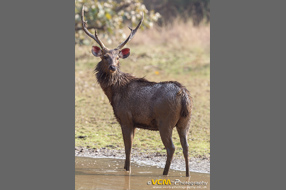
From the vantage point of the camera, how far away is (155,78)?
60.1ft

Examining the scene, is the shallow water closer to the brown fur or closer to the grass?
the brown fur

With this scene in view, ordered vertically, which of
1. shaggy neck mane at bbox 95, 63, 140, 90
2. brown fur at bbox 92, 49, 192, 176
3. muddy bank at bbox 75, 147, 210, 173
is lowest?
muddy bank at bbox 75, 147, 210, 173

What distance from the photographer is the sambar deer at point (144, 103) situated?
1060 centimetres

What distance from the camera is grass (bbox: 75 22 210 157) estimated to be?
538 inches

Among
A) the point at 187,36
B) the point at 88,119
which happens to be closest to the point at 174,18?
the point at 187,36

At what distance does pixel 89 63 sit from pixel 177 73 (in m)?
3.18

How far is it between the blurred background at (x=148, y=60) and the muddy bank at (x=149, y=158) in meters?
0.20

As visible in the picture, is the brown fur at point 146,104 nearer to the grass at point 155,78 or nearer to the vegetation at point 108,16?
the grass at point 155,78

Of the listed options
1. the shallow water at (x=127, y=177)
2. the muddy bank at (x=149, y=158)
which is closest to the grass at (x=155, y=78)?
the muddy bank at (x=149, y=158)

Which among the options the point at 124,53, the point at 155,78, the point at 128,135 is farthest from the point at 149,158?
the point at 155,78

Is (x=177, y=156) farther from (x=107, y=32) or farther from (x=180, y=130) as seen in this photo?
(x=107, y=32)

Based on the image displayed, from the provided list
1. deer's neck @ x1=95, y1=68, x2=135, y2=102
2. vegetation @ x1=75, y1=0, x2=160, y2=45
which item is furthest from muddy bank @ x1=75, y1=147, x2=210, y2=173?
vegetation @ x1=75, y1=0, x2=160, y2=45

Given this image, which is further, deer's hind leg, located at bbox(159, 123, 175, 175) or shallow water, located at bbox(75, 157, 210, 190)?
deer's hind leg, located at bbox(159, 123, 175, 175)

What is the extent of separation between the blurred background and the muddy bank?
20cm
